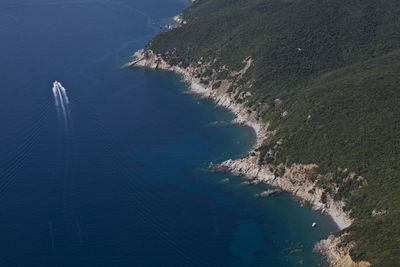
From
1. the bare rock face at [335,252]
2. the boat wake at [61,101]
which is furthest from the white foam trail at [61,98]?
the bare rock face at [335,252]

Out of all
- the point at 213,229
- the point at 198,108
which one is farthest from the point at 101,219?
the point at 198,108

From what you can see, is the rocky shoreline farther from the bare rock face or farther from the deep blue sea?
the deep blue sea

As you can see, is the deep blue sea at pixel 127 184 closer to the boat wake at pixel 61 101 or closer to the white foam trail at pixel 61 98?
the boat wake at pixel 61 101

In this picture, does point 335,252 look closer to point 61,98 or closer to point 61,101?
point 61,101

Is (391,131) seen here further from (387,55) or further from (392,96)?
(387,55)

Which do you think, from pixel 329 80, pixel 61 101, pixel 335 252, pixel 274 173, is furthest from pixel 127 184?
pixel 329 80

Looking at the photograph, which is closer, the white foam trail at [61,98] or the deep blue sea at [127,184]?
the deep blue sea at [127,184]

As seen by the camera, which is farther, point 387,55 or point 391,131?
point 387,55

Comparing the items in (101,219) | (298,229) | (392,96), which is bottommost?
(298,229)
